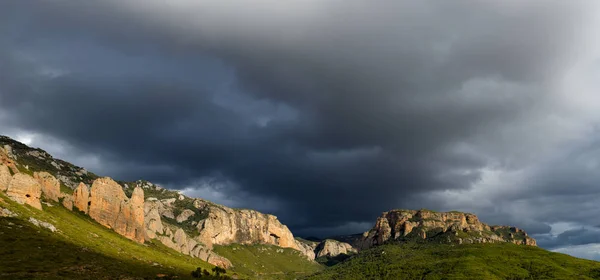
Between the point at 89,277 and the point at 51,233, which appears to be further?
the point at 51,233

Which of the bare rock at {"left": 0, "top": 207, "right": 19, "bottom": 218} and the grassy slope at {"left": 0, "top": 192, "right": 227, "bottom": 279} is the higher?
the bare rock at {"left": 0, "top": 207, "right": 19, "bottom": 218}

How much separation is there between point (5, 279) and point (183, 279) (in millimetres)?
91237

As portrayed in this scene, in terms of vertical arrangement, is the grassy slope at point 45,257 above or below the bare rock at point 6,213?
below

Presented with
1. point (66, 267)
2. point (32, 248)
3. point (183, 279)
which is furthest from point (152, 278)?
point (32, 248)

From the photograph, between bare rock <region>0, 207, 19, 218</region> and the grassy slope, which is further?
bare rock <region>0, 207, 19, 218</region>

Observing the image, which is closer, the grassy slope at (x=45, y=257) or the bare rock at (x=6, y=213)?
the grassy slope at (x=45, y=257)

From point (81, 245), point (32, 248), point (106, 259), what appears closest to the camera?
point (32, 248)

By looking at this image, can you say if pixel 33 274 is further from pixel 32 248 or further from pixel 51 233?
pixel 51 233

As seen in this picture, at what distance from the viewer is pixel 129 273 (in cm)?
16675

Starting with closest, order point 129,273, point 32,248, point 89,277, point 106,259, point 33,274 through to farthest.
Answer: point 33,274 < point 89,277 < point 32,248 < point 129,273 < point 106,259

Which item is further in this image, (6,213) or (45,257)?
(6,213)

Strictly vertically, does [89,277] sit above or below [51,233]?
below

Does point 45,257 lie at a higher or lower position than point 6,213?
lower

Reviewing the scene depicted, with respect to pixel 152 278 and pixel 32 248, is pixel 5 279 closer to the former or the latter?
pixel 32 248
